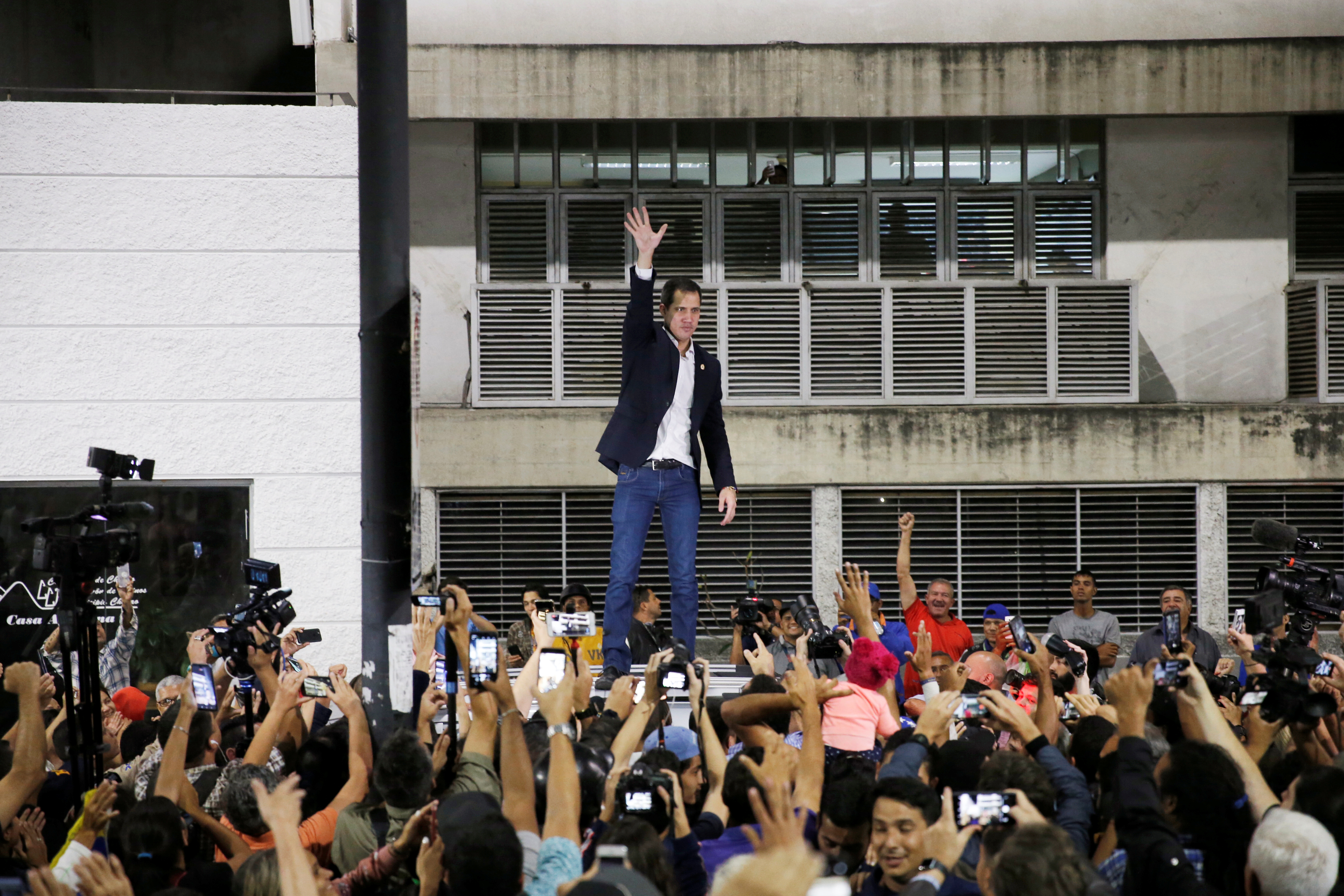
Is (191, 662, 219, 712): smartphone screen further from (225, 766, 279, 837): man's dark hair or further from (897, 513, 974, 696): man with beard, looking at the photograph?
(897, 513, 974, 696): man with beard

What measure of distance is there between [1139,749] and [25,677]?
3.49 meters

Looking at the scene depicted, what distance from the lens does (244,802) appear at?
379 cm

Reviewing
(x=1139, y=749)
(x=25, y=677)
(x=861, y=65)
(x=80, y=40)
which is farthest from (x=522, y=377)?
(x=1139, y=749)

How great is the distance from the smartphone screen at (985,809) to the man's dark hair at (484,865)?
1.11 metres

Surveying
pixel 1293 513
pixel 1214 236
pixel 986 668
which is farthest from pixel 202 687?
pixel 1214 236

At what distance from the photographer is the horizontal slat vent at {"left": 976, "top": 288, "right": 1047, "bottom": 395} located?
11.6 m

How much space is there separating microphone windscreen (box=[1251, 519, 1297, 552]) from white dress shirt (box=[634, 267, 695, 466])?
2.74 m

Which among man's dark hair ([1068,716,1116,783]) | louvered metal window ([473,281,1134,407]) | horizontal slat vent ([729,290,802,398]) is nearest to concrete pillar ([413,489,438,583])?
louvered metal window ([473,281,1134,407])

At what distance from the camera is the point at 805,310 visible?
11.6 meters

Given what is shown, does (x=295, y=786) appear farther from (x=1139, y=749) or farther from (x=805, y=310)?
(x=805, y=310)

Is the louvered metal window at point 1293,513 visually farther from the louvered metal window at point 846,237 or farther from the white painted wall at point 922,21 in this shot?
the white painted wall at point 922,21

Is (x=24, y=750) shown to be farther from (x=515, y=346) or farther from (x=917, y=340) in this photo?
(x=917, y=340)

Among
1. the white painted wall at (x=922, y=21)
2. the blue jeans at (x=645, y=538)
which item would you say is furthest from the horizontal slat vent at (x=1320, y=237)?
the blue jeans at (x=645, y=538)

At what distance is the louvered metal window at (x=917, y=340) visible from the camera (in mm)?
11562
